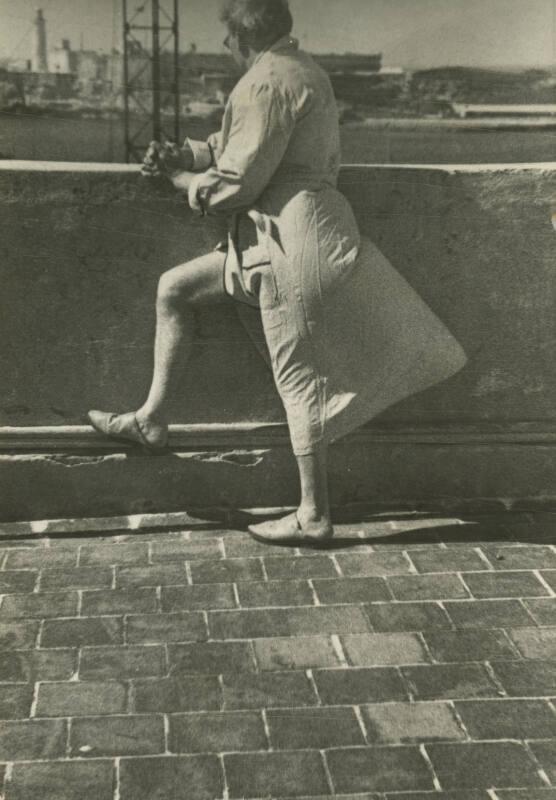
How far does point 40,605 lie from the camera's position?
4043 millimetres

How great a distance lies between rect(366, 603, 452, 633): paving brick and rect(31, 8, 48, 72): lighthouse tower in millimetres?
3454

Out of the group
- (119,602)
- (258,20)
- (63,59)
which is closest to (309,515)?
(119,602)

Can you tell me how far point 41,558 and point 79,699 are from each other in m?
1.15

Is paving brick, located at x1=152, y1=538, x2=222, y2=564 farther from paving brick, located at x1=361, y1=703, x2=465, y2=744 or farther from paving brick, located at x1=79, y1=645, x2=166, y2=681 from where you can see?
paving brick, located at x1=361, y1=703, x2=465, y2=744

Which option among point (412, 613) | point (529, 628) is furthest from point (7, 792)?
point (529, 628)

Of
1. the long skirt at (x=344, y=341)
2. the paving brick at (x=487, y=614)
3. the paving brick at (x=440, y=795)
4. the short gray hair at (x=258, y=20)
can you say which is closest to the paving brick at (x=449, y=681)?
the paving brick at (x=487, y=614)

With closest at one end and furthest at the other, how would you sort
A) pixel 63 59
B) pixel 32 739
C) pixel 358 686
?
pixel 32 739
pixel 358 686
pixel 63 59

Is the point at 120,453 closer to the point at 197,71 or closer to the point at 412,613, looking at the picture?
the point at 412,613

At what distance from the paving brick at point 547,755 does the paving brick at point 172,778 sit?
903 mm

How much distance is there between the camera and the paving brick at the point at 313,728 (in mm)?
3178

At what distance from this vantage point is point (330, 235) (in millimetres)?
4316

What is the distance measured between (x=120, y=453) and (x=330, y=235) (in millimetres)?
1386

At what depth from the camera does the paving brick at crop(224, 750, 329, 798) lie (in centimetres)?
296

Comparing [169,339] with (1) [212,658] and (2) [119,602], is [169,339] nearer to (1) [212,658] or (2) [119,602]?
(2) [119,602]
